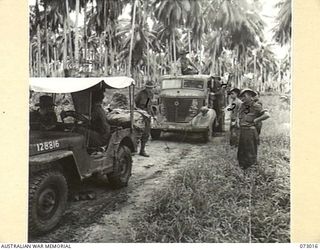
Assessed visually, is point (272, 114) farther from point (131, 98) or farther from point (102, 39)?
point (102, 39)

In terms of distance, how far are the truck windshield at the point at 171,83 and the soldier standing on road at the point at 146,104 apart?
99mm

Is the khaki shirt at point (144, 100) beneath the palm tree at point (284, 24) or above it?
beneath

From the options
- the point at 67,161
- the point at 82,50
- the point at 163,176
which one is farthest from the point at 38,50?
the point at 163,176

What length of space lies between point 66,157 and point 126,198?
0.40 m

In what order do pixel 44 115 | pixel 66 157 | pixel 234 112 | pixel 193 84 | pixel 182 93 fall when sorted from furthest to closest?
pixel 182 93 → pixel 193 84 → pixel 234 112 → pixel 44 115 → pixel 66 157

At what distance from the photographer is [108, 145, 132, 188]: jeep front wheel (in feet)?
7.63

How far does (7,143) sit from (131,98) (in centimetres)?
72

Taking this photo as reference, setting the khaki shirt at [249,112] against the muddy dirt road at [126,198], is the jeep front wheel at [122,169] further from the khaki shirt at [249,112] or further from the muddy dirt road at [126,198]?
the khaki shirt at [249,112]

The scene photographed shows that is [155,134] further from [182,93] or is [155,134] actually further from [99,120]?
[182,93]

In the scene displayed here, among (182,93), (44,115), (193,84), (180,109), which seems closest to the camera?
(44,115)

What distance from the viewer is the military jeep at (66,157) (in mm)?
2039

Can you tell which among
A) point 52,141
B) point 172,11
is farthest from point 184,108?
point 52,141

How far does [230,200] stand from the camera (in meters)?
2.24

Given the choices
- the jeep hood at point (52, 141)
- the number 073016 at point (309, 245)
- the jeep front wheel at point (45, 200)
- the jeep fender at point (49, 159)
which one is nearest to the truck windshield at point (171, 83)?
the jeep hood at point (52, 141)
